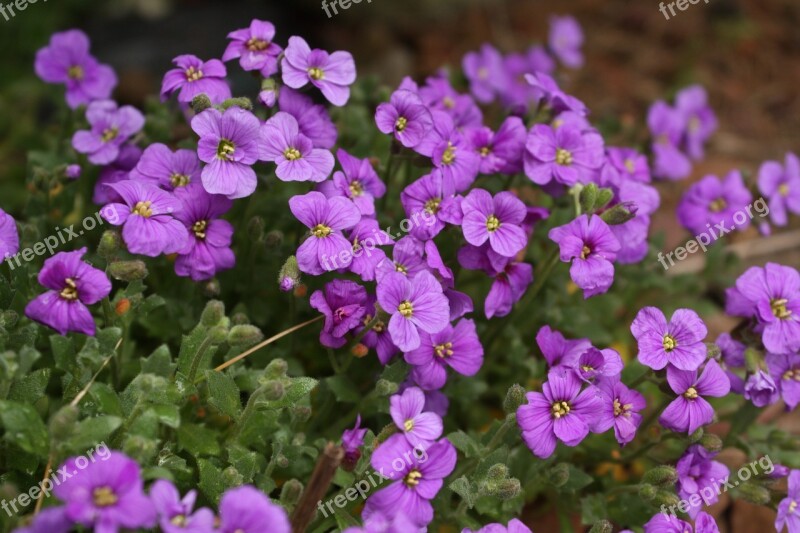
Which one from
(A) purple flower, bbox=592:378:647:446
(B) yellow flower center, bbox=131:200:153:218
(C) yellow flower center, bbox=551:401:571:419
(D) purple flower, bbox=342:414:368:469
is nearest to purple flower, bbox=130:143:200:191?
(B) yellow flower center, bbox=131:200:153:218

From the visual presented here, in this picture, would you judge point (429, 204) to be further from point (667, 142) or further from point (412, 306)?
point (667, 142)

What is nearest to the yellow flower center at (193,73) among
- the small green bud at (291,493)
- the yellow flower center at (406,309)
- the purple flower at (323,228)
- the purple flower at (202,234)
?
the purple flower at (202,234)

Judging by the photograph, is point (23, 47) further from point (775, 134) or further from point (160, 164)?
point (775, 134)

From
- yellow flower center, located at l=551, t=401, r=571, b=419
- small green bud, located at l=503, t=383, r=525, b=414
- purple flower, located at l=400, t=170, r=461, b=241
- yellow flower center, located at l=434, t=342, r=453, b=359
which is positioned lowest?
yellow flower center, located at l=551, t=401, r=571, b=419

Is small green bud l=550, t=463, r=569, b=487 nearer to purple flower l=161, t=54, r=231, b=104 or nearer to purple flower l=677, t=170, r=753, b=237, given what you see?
purple flower l=677, t=170, r=753, b=237

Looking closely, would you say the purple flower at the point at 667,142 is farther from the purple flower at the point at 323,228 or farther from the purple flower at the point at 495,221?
the purple flower at the point at 323,228

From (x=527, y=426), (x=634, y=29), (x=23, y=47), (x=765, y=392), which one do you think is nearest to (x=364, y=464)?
(x=527, y=426)

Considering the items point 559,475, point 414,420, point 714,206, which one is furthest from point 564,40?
point 414,420
